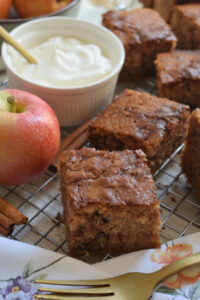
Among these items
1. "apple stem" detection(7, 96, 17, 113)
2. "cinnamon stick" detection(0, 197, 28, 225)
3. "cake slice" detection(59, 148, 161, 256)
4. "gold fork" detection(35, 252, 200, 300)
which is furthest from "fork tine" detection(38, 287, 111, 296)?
"apple stem" detection(7, 96, 17, 113)

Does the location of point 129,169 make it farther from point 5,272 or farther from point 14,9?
point 14,9

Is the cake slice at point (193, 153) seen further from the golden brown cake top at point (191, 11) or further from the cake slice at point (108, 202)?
the golden brown cake top at point (191, 11)

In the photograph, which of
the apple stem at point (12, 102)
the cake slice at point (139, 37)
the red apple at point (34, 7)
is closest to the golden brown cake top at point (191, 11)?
the cake slice at point (139, 37)

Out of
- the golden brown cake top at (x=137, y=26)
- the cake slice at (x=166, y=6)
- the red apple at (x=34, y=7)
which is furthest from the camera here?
the cake slice at (x=166, y=6)

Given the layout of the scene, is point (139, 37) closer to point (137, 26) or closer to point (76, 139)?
point (137, 26)

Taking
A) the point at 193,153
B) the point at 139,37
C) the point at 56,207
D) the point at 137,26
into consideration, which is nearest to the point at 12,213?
the point at 56,207

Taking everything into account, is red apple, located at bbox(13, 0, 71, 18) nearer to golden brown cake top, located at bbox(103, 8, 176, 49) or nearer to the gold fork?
golden brown cake top, located at bbox(103, 8, 176, 49)
